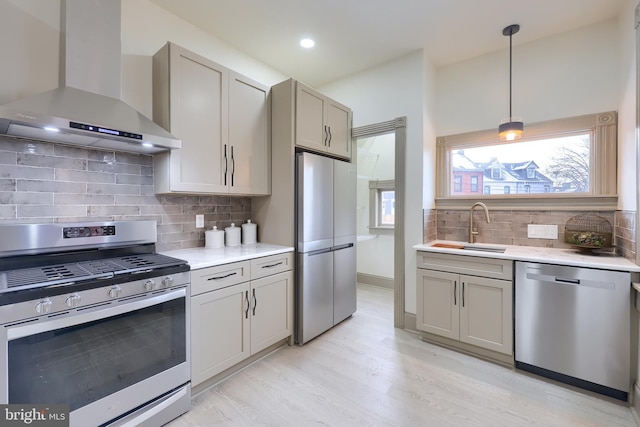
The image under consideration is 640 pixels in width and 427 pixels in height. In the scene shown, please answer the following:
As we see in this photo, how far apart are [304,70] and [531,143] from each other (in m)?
2.60

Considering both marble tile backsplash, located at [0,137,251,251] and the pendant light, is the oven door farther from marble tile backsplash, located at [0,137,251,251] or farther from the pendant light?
the pendant light

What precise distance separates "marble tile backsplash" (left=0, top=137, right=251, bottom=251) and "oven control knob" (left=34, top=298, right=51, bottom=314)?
2.60 ft

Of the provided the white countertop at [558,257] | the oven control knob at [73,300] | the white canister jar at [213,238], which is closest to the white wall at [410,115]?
the white countertop at [558,257]

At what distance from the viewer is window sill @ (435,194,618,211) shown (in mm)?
2420

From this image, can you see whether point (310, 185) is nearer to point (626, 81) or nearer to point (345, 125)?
point (345, 125)

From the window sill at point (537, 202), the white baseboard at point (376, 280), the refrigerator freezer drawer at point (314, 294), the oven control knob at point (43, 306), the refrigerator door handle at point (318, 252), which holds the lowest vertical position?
the white baseboard at point (376, 280)

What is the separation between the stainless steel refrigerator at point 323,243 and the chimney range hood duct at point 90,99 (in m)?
1.21

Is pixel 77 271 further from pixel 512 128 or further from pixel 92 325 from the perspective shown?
pixel 512 128

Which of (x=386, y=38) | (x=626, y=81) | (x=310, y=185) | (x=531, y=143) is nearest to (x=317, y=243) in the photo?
(x=310, y=185)

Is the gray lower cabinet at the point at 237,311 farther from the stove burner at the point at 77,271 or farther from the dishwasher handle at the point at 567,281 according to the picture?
the dishwasher handle at the point at 567,281

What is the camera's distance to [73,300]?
134 centimetres

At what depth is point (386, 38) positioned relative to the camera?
2.76m

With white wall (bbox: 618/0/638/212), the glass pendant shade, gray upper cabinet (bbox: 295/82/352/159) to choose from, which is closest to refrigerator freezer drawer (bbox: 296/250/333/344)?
gray upper cabinet (bbox: 295/82/352/159)

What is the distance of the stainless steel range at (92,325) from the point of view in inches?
49.3
